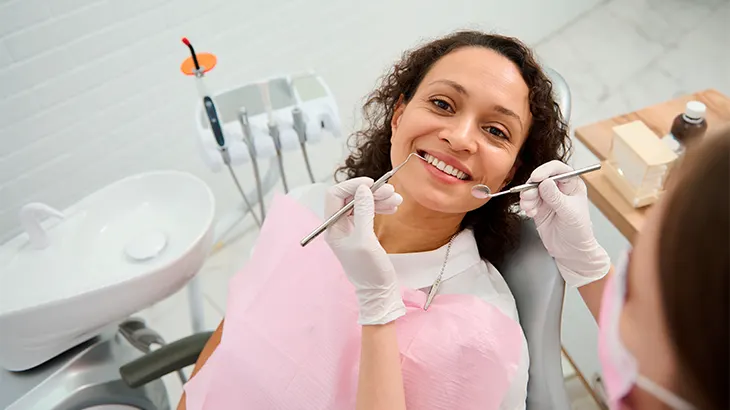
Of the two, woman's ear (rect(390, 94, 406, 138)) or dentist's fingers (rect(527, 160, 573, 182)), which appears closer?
dentist's fingers (rect(527, 160, 573, 182))

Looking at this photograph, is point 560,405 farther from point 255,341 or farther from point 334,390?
point 255,341

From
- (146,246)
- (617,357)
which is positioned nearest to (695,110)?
(617,357)

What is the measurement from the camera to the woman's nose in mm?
1195

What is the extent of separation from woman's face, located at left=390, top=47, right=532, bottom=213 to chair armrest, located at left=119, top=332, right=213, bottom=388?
639 mm

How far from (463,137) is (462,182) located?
9 centimetres

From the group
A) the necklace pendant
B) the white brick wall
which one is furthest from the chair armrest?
the white brick wall

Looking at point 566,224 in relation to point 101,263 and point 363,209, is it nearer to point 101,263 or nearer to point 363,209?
point 363,209

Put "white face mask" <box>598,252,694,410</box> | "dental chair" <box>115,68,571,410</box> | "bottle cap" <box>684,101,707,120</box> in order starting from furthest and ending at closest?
"bottle cap" <box>684,101,707,120</box> → "dental chair" <box>115,68,571,410</box> → "white face mask" <box>598,252,694,410</box>

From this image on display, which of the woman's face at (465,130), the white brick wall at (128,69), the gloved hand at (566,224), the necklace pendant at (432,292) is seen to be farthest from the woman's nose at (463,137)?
the white brick wall at (128,69)

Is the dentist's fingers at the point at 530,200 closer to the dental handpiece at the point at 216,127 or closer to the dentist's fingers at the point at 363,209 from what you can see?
the dentist's fingers at the point at 363,209

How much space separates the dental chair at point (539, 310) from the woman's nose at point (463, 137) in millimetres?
234

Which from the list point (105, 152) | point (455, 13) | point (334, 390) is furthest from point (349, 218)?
point (455, 13)

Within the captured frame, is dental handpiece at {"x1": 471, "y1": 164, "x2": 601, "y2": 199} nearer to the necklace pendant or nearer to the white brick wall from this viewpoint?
the necklace pendant

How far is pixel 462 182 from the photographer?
1221mm
